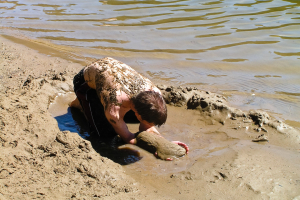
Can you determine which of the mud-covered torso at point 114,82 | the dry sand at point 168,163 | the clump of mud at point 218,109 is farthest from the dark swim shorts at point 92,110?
the clump of mud at point 218,109

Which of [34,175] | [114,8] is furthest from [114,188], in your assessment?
[114,8]

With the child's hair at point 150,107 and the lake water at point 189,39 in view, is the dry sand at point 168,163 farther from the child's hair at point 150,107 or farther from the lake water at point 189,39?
the lake water at point 189,39

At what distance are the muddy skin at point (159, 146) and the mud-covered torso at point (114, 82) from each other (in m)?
0.50

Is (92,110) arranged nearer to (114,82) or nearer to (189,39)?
(114,82)

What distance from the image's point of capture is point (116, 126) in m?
3.32

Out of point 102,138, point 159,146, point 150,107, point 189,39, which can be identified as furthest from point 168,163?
point 189,39

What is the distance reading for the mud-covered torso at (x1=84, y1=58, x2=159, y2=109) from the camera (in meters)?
3.30

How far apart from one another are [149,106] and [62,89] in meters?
2.23

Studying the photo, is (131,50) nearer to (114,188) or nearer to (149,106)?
(149,106)

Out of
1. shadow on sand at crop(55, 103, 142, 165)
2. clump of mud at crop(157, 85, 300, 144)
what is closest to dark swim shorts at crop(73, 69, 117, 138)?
shadow on sand at crop(55, 103, 142, 165)

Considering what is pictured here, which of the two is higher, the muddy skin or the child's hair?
the child's hair

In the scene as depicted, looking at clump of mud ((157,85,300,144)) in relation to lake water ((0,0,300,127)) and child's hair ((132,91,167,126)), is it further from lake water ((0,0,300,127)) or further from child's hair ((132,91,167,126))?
child's hair ((132,91,167,126))

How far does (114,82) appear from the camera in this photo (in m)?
3.39

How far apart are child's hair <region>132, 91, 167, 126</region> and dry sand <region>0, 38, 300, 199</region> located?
49 cm
